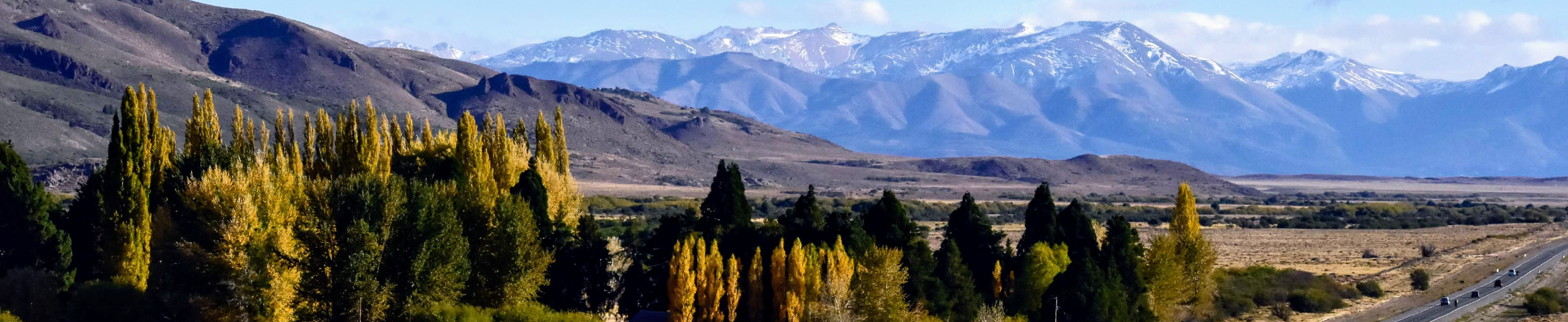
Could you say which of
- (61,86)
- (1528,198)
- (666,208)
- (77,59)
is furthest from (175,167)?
(1528,198)

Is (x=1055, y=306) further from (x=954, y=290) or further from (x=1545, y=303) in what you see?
(x=1545, y=303)

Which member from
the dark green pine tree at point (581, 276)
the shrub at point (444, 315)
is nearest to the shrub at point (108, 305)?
the shrub at point (444, 315)

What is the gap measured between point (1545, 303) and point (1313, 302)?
8983 mm

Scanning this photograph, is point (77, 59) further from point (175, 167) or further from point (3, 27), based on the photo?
point (175, 167)

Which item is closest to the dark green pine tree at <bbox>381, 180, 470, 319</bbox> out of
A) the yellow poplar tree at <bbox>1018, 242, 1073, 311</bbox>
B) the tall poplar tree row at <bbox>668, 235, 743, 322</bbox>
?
the tall poplar tree row at <bbox>668, 235, 743, 322</bbox>

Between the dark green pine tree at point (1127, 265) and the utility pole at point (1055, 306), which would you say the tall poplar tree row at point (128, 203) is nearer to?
the utility pole at point (1055, 306)

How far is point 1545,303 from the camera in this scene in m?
58.2

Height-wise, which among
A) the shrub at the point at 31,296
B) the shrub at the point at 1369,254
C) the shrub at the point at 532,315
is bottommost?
the shrub at the point at 31,296

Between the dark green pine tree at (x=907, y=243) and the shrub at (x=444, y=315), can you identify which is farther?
the dark green pine tree at (x=907, y=243)

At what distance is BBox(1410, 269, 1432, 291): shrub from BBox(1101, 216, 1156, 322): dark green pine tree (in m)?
21.7

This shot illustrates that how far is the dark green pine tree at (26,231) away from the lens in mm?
48000

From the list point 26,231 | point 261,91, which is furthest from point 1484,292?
point 261,91

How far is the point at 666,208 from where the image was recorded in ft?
377

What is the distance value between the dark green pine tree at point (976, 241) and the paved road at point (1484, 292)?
1693 centimetres
